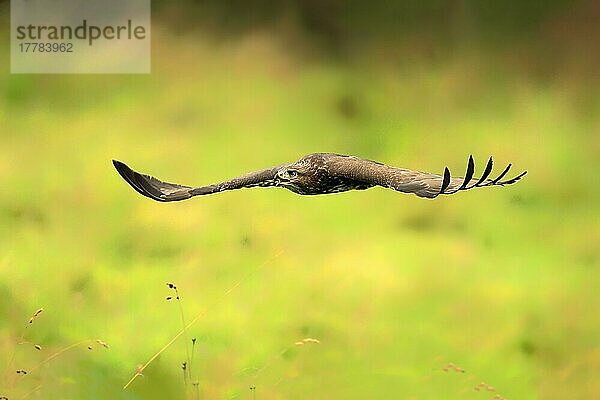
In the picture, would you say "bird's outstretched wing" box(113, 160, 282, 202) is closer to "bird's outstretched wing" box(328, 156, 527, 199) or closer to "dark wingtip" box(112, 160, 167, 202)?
"dark wingtip" box(112, 160, 167, 202)

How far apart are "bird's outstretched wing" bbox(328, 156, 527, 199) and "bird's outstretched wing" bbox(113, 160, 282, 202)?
0.21 m

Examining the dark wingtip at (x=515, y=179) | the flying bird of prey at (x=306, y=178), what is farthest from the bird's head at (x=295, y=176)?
the dark wingtip at (x=515, y=179)

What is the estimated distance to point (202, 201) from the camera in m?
2.36

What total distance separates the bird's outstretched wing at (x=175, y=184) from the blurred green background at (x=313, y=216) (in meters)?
0.04

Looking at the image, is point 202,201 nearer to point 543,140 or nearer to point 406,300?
point 406,300

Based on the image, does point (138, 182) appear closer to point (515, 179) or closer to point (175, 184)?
point (175, 184)

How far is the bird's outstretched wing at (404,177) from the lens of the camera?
176 centimetres

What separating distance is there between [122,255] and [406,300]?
2.96 feet

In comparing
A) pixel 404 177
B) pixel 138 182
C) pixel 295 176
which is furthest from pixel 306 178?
pixel 138 182

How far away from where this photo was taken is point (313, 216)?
7.61 feet

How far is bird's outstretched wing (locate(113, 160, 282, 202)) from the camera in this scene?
7.45 feet

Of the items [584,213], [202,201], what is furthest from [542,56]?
[202,201]

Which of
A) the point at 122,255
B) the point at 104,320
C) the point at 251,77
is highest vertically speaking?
the point at 251,77

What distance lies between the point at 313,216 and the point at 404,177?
Result: 0.41 m
